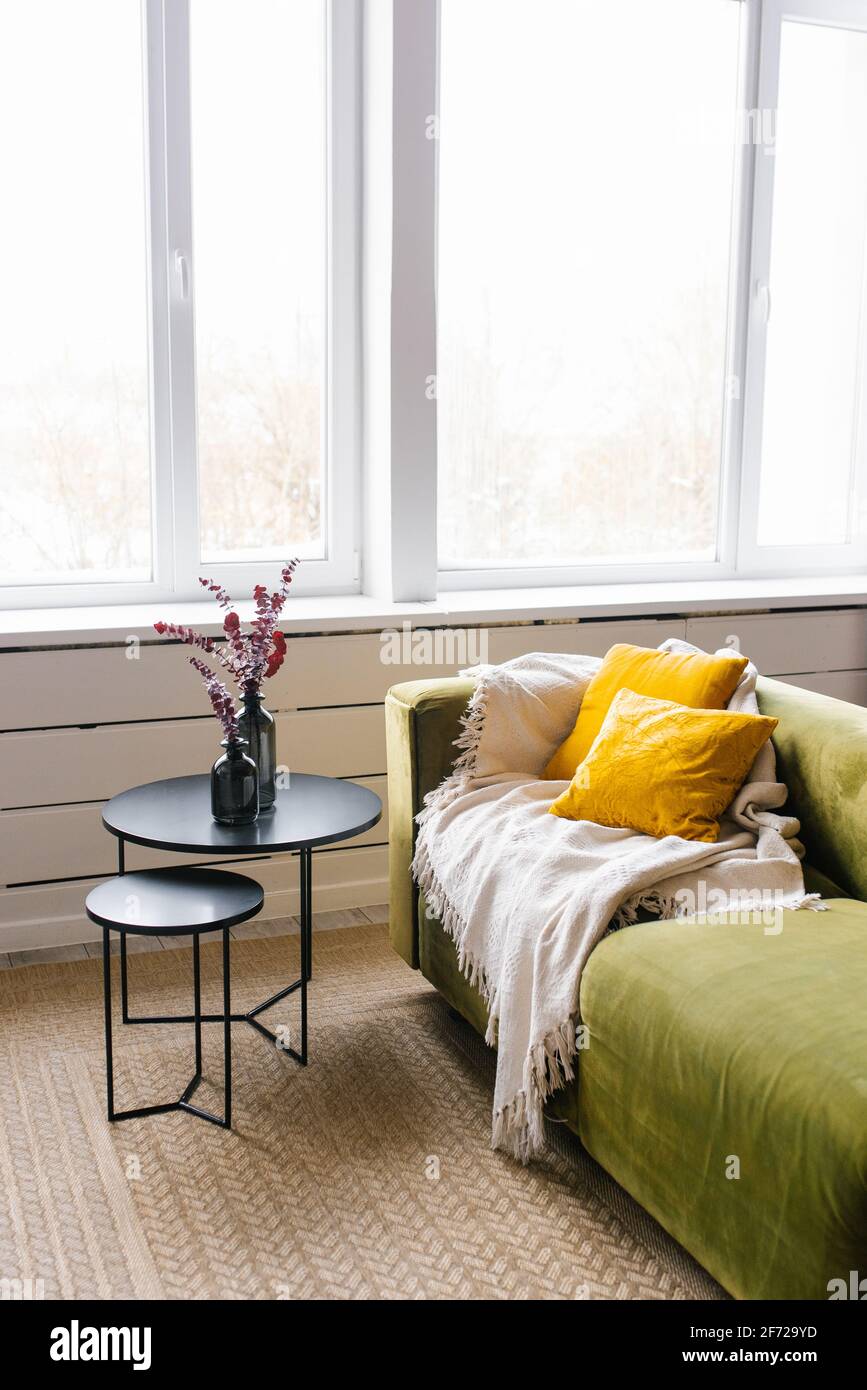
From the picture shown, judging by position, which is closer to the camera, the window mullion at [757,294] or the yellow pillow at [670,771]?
the yellow pillow at [670,771]

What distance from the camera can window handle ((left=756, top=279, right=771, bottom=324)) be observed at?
12.6ft

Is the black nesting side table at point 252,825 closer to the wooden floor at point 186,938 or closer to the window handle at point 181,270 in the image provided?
the wooden floor at point 186,938

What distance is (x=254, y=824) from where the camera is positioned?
2311 mm

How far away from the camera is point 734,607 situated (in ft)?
11.6

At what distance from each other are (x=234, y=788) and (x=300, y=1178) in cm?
66

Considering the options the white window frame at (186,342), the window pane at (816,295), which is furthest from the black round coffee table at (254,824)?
the window pane at (816,295)

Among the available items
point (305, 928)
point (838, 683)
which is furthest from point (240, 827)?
point (838, 683)

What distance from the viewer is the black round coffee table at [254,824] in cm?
221

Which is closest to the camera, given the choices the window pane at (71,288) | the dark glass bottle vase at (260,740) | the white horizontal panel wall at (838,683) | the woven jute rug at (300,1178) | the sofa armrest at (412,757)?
the woven jute rug at (300,1178)

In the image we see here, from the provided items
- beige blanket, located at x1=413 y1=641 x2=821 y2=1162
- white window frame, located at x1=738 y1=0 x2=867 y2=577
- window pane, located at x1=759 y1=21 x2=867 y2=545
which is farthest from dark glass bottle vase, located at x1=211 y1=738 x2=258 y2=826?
window pane, located at x1=759 y1=21 x2=867 y2=545

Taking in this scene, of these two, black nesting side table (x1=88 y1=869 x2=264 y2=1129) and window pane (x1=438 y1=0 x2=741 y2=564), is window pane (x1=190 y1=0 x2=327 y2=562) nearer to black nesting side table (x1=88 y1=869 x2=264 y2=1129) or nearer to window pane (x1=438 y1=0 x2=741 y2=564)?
window pane (x1=438 y1=0 x2=741 y2=564)

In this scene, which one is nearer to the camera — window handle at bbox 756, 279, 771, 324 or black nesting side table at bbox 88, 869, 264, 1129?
black nesting side table at bbox 88, 869, 264, 1129

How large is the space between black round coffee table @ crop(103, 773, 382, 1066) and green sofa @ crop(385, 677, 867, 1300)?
414 mm

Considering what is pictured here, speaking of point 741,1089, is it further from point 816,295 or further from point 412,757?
point 816,295
